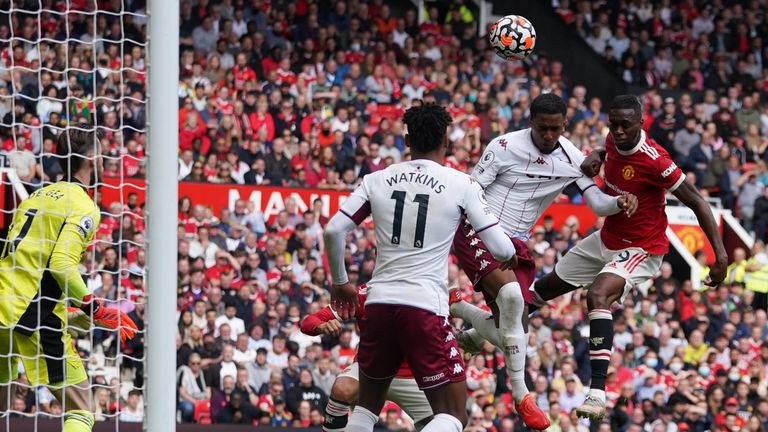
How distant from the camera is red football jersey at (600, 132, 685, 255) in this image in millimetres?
9125

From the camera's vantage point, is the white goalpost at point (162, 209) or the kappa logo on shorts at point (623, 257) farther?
the kappa logo on shorts at point (623, 257)

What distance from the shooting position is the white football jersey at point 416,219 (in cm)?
729

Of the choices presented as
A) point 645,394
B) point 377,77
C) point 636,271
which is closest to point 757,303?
point 645,394

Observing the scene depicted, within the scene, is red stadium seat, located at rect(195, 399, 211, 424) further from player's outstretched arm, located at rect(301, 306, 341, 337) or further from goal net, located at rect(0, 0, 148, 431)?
player's outstretched arm, located at rect(301, 306, 341, 337)

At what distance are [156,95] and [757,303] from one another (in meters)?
12.9

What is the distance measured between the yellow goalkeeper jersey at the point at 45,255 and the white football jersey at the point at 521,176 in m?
2.90

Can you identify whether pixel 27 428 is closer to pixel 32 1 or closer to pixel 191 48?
pixel 32 1

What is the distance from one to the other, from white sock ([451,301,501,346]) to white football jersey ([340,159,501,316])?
216 cm

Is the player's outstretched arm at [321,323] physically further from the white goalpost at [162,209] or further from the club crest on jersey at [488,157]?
the club crest on jersey at [488,157]

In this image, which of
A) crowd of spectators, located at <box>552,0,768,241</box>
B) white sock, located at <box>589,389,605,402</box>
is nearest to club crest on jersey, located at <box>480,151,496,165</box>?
white sock, located at <box>589,389,605,402</box>

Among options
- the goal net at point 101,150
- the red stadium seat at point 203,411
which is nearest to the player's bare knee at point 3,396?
the goal net at point 101,150

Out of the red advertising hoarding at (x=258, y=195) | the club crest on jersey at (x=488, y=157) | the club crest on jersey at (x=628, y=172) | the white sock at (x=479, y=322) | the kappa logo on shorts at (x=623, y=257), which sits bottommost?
the white sock at (x=479, y=322)

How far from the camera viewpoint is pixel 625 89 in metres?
21.5

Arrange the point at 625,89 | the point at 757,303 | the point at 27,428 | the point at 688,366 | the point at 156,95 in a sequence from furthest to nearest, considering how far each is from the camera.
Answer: the point at 625,89 < the point at 757,303 < the point at 688,366 < the point at 27,428 < the point at 156,95
